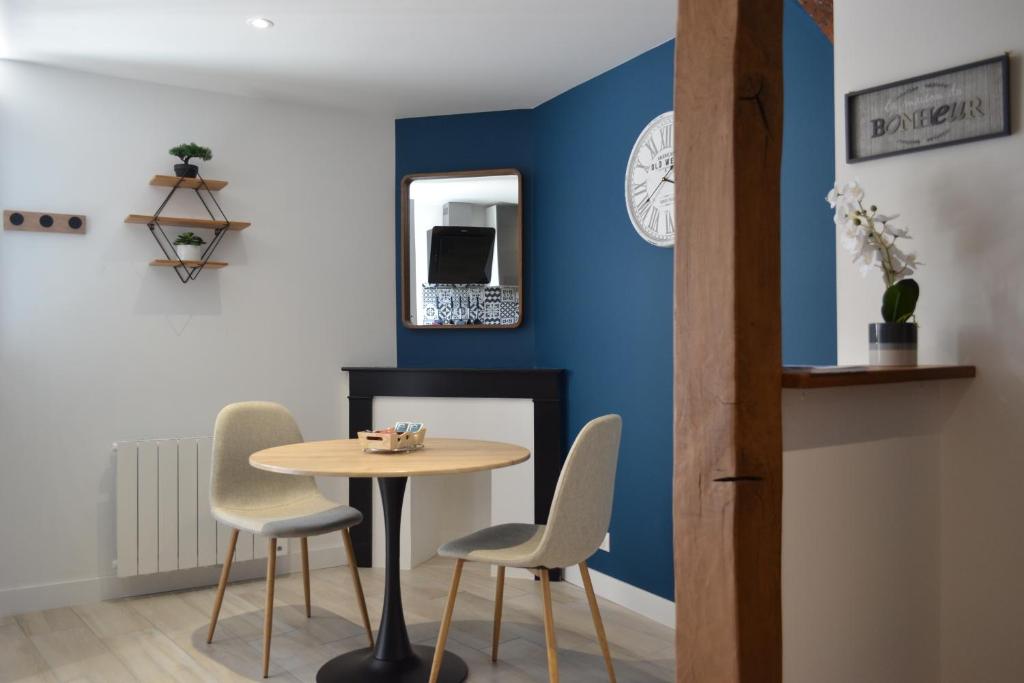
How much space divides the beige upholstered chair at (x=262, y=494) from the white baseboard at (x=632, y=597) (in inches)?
43.2

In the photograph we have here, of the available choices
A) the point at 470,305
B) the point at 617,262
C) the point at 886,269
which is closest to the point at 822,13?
the point at 886,269

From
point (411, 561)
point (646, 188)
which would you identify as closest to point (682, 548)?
point (646, 188)

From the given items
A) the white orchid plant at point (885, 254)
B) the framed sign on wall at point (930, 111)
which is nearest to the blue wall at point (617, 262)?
the framed sign on wall at point (930, 111)

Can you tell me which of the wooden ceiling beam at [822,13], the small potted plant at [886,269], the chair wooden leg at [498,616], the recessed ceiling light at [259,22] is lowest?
the chair wooden leg at [498,616]

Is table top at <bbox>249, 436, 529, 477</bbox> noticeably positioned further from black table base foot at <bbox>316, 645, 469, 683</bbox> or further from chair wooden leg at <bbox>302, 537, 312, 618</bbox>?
black table base foot at <bbox>316, 645, 469, 683</bbox>

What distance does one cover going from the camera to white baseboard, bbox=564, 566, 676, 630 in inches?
133

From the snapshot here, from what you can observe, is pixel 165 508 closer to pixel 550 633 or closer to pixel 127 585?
pixel 127 585

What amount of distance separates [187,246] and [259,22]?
117 centimetres

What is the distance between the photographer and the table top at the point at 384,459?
97.2 inches

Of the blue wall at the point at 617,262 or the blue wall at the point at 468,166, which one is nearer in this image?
the blue wall at the point at 617,262

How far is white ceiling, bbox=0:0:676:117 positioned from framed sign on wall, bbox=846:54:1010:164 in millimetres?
1074

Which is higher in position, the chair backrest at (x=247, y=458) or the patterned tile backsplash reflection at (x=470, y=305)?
the patterned tile backsplash reflection at (x=470, y=305)

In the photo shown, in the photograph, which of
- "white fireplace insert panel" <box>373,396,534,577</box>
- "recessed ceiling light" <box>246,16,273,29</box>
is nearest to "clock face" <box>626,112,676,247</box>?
"white fireplace insert panel" <box>373,396,534,577</box>

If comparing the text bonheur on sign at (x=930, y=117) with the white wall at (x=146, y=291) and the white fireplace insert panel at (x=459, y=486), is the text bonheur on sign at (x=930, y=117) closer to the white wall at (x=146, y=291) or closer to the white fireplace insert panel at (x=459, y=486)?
the white fireplace insert panel at (x=459, y=486)
